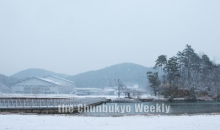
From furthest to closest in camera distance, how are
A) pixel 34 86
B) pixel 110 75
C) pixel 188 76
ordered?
pixel 110 75 → pixel 188 76 → pixel 34 86

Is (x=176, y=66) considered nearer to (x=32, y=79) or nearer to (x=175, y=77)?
(x=175, y=77)

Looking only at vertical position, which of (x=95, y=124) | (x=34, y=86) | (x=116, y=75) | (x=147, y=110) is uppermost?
(x=116, y=75)

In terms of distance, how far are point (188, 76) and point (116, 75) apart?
94.6 meters

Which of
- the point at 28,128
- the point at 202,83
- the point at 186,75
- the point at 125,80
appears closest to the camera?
the point at 28,128

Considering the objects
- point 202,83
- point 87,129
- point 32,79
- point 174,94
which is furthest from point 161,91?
point 87,129

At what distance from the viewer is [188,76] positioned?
71562 mm

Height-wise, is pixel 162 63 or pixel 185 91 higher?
pixel 162 63

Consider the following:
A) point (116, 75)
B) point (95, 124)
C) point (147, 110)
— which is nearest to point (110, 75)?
point (116, 75)

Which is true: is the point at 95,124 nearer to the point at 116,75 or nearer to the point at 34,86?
the point at 34,86

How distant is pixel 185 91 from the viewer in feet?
203

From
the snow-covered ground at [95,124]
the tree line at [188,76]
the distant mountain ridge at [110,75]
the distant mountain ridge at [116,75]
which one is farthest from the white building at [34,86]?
the distant mountain ridge at [110,75]

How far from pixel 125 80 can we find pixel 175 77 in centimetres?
8381

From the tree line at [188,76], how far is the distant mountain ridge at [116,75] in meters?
71.4

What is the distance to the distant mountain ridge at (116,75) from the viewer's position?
14462cm
